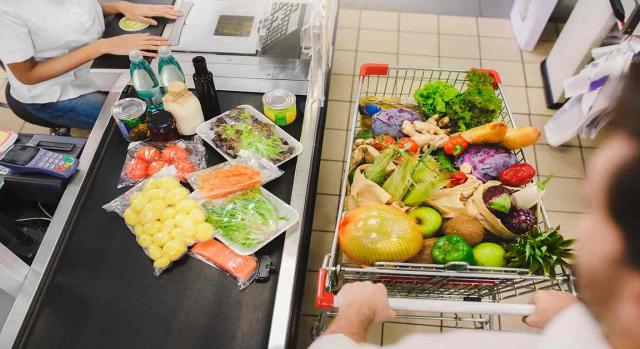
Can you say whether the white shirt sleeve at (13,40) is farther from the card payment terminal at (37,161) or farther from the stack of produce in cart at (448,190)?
the stack of produce in cart at (448,190)

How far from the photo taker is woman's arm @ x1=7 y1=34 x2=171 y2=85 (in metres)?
1.96

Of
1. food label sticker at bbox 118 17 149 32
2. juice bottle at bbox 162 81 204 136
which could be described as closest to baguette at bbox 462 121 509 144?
juice bottle at bbox 162 81 204 136

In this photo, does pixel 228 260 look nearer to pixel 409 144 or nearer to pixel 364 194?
pixel 364 194

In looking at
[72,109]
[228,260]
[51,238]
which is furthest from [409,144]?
[72,109]

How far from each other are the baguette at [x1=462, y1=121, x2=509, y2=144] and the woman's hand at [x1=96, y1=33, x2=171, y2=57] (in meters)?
1.51

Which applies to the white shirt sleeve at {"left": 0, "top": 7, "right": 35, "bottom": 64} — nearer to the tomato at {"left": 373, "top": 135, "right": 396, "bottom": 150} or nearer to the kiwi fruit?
the tomato at {"left": 373, "top": 135, "right": 396, "bottom": 150}

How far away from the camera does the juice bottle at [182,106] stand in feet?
5.36

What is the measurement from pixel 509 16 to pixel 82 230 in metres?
3.63

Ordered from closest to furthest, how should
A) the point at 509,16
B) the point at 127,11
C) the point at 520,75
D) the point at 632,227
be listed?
the point at 632,227
the point at 127,11
the point at 520,75
the point at 509,16

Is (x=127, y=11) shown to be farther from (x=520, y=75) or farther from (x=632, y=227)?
(x=520, y=75)

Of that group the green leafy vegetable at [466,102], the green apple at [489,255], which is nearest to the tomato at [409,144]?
the green leafy vegetable at [466,102]

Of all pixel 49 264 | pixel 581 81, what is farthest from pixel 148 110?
pixel 581 81

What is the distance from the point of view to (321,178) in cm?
272

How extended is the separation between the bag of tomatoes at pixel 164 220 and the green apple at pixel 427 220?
75 centimetres
